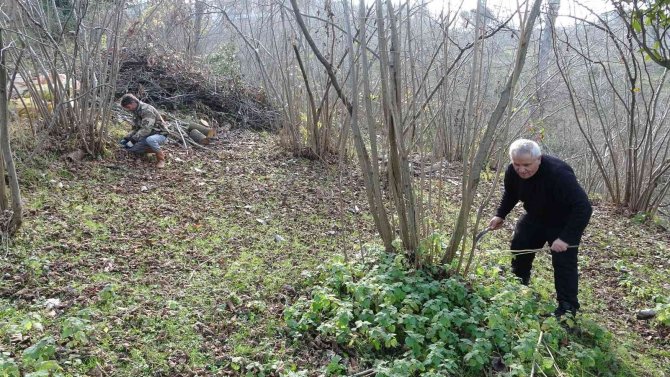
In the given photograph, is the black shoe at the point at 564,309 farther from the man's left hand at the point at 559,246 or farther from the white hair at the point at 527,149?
the white hair at the point at 527,149

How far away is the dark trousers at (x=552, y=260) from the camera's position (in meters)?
4.02

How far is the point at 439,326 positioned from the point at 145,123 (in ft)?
17.8

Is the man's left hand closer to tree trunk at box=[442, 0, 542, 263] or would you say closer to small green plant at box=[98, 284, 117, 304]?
tree trunk at box=[442, 0, 542, 263]

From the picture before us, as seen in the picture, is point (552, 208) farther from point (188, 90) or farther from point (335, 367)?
point (188, 90)

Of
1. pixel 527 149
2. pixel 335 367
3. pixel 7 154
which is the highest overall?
pixel 7 154

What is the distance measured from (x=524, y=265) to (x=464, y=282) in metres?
0.78

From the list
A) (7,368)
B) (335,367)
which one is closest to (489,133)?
(335,367)

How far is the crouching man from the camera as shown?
23.2 feet

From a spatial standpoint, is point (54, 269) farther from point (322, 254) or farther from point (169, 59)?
point (169, 59)

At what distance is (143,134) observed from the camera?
716 centimetres

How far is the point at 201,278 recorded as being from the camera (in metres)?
4.20

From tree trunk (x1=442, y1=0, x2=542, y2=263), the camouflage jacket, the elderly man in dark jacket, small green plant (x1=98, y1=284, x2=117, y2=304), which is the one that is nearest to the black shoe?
the elderly man in dark jacket

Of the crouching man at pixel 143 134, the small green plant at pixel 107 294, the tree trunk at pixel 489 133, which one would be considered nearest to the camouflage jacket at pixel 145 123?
the crouching man at pixel 143 134

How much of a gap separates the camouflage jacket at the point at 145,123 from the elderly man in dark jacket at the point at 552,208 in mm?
5012
